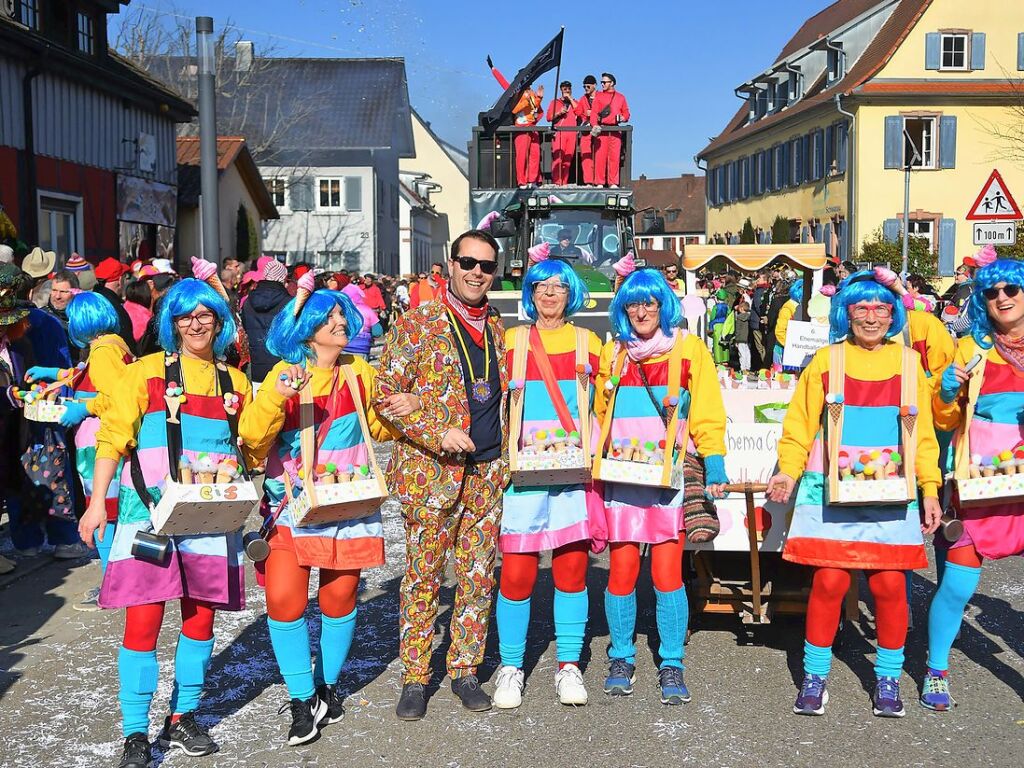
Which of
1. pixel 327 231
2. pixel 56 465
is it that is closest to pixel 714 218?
pixel 327 231

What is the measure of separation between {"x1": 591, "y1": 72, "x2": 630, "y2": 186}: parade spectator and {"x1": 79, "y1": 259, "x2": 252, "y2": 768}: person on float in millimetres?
12556

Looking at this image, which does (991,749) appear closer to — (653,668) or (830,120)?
(653,668)

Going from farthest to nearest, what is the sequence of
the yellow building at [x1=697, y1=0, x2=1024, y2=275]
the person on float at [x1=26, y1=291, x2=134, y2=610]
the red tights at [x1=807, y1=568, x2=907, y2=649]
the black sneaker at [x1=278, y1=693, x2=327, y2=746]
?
the yellow building at [x1=697, y1=0, x2=1024, y2=275], the person on float at [x1=26, y1=291, x2=134, y2=610], the red tights at [x1=807, y1=568, x2=907, y2=649], the black sneaker at [x1=278, y1=693, x2=327, y2=746]

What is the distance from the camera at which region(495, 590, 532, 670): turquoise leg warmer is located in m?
4.92

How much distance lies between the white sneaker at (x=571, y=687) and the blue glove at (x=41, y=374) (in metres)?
3.72

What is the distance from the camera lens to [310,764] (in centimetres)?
428

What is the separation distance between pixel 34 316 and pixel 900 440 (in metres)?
5.18

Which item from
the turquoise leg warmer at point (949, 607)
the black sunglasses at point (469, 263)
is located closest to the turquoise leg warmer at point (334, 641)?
the black sunglasses at point (469, 263)

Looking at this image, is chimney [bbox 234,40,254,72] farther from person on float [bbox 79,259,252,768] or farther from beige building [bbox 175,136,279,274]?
person on float [bbox 79,259,252,768]

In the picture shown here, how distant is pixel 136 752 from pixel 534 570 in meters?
1.72

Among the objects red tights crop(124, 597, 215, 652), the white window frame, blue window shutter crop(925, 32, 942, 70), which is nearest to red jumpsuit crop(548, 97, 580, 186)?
red tights crop(124, 597, 215, 652)

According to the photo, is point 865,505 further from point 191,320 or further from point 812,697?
point 191,320

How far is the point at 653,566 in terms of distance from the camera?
495 centimetres

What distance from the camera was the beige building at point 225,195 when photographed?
25.9m
